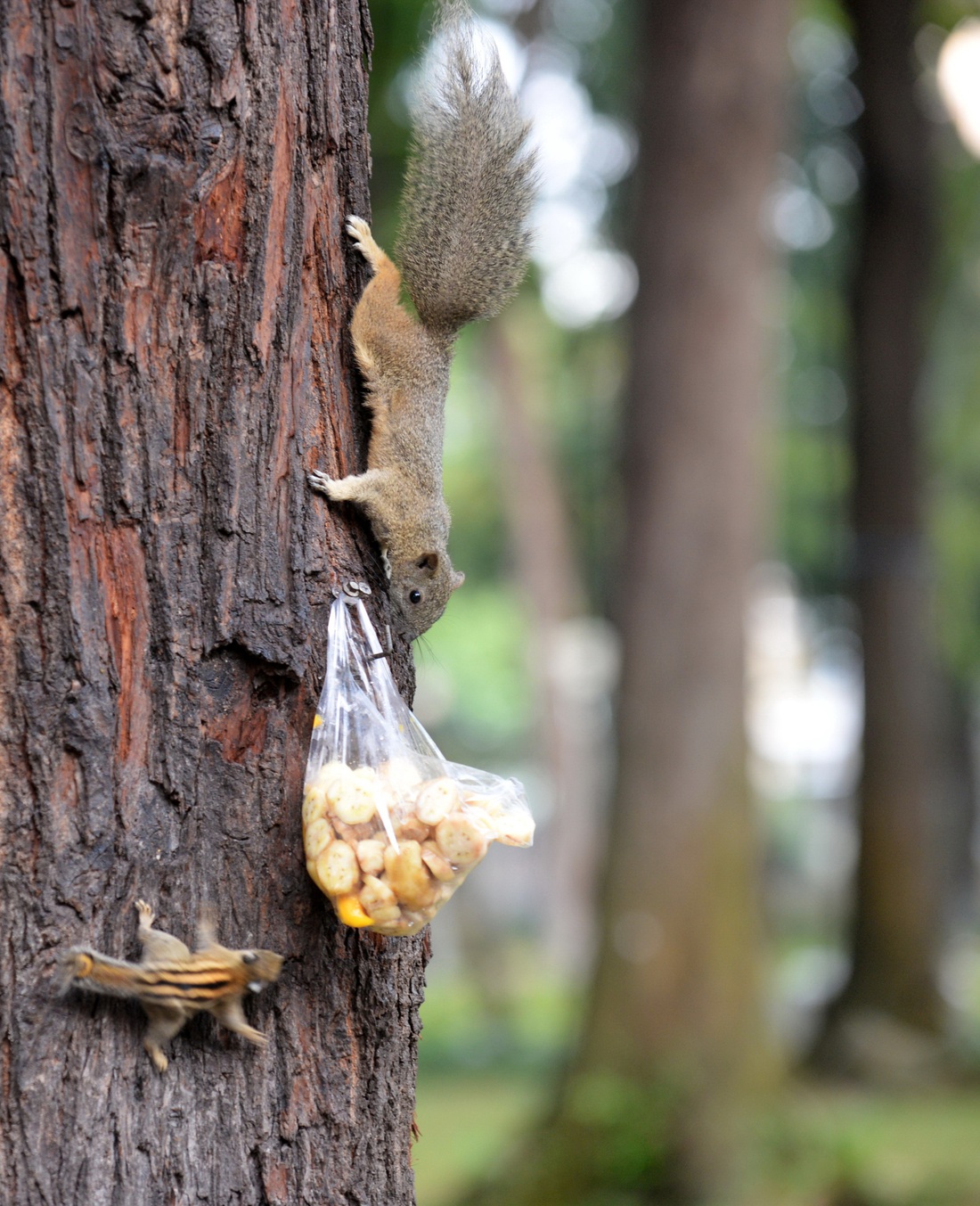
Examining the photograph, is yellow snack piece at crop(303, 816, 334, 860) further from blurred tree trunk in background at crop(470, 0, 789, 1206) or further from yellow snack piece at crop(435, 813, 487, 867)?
blurred tree trunk in background at crop(470, 0, 789, 1206)

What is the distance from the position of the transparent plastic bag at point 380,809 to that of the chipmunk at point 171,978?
12 centimetres

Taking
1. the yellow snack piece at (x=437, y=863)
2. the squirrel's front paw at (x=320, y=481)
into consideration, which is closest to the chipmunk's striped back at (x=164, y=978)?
the yellow snack piece at (x=437, y=863)

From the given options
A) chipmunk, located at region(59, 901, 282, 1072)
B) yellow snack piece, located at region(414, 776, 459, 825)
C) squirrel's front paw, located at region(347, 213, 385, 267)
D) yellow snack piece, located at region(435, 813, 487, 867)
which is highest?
squirrel's front paw, located at region(347, 213, 385, 267)

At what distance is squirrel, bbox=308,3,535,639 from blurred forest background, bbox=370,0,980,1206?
0.32ft

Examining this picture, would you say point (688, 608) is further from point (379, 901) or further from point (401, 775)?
point (379, 901)

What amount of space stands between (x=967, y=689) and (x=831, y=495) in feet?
15.9

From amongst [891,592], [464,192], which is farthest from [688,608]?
[464,192]

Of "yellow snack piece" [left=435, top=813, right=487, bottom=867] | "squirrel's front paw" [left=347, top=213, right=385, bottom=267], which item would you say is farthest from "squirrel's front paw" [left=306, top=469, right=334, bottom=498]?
"yellow snack piece" [left=435, top=813, right=487, bottom=867]

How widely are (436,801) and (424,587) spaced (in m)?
0.87

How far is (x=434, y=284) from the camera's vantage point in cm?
224

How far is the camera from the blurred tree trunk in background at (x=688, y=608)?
4.83 m

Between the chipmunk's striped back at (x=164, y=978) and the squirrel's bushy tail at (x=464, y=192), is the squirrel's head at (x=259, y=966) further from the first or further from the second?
the squirrel's bushy tail at (x=464, y=192)

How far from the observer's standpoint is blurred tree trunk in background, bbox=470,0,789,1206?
4.83m

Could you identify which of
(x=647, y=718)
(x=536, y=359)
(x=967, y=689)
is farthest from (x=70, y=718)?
(x=967, y=689)
